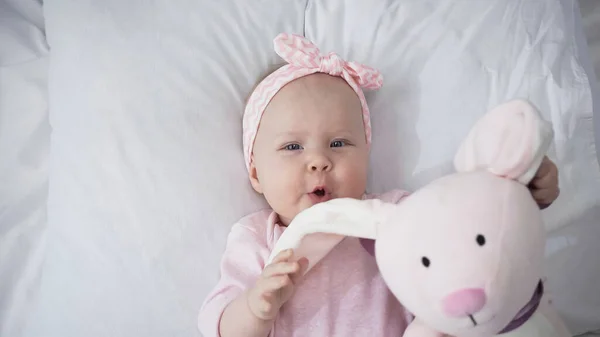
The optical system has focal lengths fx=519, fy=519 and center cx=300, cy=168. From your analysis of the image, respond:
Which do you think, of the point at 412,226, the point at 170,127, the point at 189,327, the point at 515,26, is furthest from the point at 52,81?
the point at 515,26

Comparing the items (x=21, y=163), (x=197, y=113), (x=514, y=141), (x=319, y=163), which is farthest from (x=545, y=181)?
(x=21, y=163)

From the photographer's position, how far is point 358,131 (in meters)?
0.99

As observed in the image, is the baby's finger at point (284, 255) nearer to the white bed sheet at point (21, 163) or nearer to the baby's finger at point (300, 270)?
the baby's finger at point (300, 270)

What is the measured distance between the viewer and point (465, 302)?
0.55m

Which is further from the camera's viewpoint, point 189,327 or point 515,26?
point 515,26

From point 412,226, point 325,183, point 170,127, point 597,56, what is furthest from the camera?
point 597,56

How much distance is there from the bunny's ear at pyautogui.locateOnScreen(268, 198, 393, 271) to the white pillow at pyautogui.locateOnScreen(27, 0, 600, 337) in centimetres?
25

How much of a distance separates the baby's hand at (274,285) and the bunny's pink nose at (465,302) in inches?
9.9

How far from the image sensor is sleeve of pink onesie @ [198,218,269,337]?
2.92 ft

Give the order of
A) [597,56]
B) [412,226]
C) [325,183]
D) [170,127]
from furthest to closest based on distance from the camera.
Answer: [597,56] → [170,127] → [325,183] → [412,226]

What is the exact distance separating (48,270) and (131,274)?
0.16 m

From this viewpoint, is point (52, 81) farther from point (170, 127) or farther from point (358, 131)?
point (358, 131)

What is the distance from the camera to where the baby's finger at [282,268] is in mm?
747

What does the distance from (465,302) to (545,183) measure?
0.89 feet
